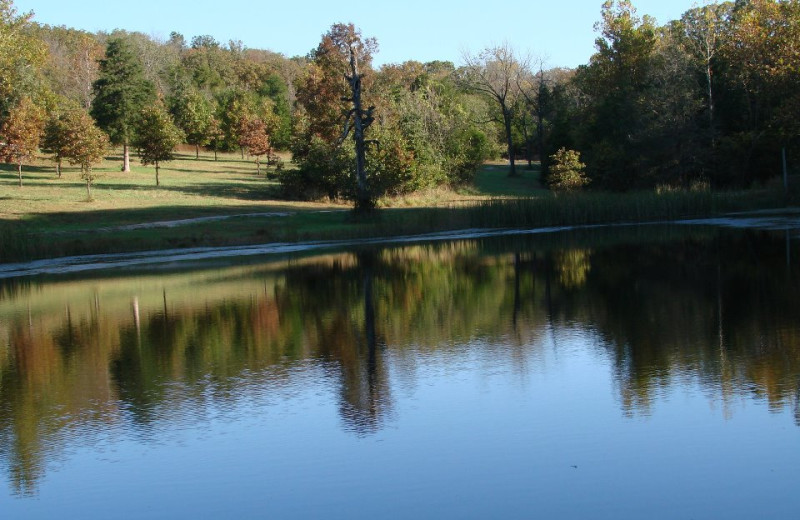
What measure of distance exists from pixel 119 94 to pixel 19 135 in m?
12.1

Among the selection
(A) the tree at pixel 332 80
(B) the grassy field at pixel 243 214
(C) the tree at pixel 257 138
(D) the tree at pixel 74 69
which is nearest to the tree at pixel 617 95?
(B) the grassy field at pixel 243 214

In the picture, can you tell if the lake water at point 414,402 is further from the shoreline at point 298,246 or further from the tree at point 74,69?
the tree at point 74,69

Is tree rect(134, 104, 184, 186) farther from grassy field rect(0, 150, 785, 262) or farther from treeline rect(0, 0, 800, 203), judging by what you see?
grassy field rect(0, 150, 785, 262)

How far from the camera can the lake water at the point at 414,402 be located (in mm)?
7648

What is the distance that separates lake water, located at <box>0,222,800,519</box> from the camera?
7648mm

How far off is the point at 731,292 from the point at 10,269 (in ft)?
74.2

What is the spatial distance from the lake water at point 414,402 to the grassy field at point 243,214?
15.3m

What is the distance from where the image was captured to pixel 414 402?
34.7 ft

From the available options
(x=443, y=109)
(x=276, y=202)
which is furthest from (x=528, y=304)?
(x=443, y=109)

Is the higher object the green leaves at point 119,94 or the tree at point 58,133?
the green leaves at point 119,94

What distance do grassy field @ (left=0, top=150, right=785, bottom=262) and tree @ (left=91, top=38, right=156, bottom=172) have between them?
10.0 metres

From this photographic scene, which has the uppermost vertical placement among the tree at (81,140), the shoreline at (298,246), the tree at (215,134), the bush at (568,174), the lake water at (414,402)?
the tree at (215,134)

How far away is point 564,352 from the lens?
13.0 metres

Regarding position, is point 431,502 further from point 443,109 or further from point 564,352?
point 443,109
